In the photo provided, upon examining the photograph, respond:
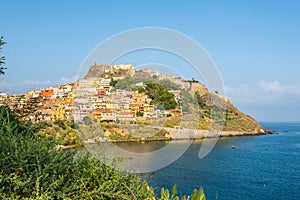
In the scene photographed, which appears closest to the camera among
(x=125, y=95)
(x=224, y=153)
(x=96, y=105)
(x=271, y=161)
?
(x=125, y=95)

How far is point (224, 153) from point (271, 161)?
18.4ft

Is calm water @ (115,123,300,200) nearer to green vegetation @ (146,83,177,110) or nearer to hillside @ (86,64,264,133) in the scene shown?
hillside @ (86,64,264,133)

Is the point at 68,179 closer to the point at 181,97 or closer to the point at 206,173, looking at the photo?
the point at 181,97

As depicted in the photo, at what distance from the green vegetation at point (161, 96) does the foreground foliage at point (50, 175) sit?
12955mm

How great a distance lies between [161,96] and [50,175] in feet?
48.0

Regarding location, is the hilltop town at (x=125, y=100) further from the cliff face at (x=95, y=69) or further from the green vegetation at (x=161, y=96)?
the cliff face at (x=95, y=69)

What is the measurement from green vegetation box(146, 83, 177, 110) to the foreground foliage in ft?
42.5

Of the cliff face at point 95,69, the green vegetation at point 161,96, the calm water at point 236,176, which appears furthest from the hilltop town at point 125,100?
the calm water at point 236,176

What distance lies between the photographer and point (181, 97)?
20.8 meters

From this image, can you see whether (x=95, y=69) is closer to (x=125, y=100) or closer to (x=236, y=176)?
(x=125, y=100)

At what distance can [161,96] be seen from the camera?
697 inches

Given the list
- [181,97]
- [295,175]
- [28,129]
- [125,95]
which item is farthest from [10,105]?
[295,175]

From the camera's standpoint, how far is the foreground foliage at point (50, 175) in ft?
9.50

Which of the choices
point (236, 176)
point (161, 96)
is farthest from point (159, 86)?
point (236, 176)
